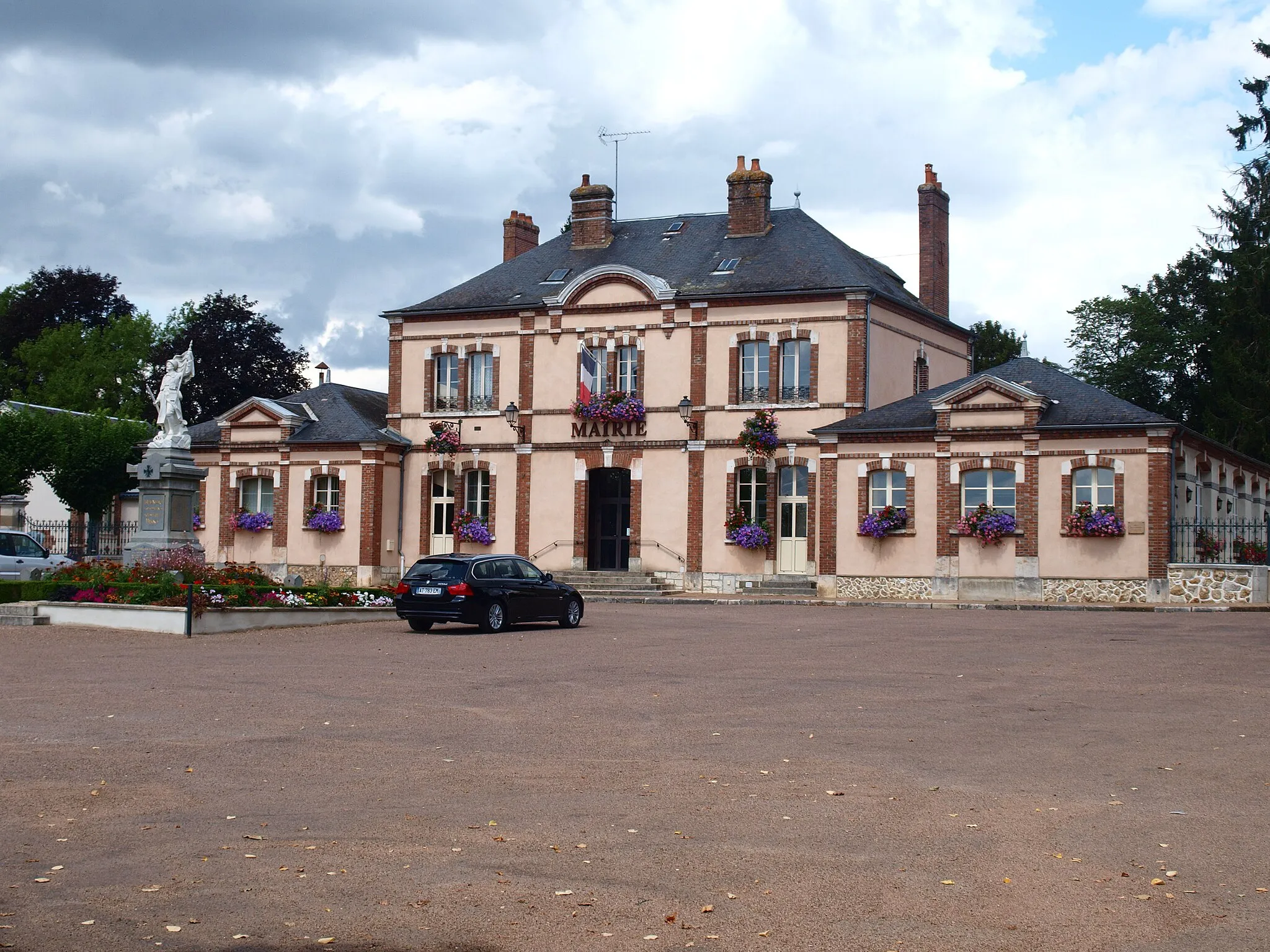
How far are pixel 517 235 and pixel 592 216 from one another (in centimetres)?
374

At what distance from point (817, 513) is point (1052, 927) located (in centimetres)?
2755

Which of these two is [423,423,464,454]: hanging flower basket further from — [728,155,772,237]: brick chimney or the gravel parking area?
the gravel parking area

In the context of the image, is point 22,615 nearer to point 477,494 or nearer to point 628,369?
point 477,494

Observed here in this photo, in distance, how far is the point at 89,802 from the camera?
8.27 metres

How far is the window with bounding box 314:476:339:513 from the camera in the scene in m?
38.8

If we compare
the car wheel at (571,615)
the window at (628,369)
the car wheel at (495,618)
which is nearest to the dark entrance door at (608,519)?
the window at (628,369)

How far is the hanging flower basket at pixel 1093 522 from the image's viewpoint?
30047 millimetres

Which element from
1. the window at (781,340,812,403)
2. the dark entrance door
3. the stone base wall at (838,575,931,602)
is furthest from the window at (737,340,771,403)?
the stone base wall at (838,575,931,602)

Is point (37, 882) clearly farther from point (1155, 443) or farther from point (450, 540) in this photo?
point (450, 540)

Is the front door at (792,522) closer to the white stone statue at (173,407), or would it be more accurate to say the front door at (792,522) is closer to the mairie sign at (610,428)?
the mairie sign at (610,428)

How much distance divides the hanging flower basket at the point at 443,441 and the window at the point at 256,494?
190 inches

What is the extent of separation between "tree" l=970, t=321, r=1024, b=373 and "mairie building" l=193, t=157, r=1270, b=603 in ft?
53.8

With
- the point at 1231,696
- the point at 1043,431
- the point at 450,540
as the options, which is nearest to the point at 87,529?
the point at 450,540

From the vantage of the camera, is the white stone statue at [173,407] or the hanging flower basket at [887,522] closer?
the white stone statue at [173,407]
